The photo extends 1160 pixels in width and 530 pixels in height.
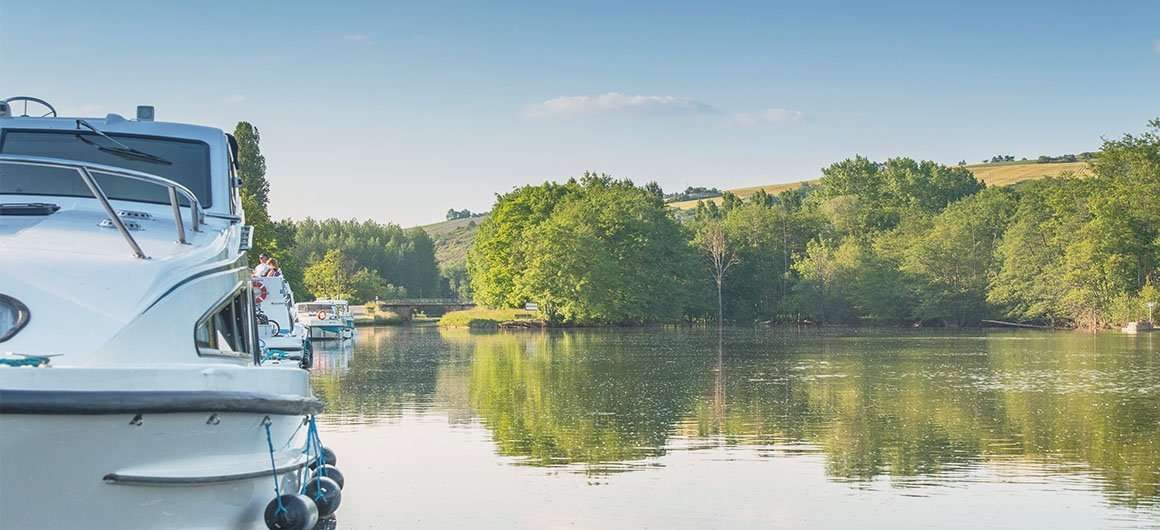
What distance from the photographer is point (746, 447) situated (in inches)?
762

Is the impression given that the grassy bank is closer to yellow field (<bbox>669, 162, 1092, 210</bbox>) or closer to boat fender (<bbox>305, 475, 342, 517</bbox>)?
yellow field (<bbox>669, 162, 1092, 210</bbox>)

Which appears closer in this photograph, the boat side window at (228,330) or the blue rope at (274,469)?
the blue rope at (274,469)

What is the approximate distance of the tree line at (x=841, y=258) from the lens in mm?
89625

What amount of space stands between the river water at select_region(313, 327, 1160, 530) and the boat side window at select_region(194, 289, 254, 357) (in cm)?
349

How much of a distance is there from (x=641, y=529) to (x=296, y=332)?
19.7 metres

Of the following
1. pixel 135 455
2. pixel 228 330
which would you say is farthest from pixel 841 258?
pixel 135 455

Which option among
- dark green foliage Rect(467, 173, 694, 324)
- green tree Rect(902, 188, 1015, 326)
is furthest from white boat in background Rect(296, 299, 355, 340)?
green tree Rect(902, 188, 1015, 326)

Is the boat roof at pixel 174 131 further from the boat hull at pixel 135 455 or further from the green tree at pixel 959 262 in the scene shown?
the green tree at pixel 959 262

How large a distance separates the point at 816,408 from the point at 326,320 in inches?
1520

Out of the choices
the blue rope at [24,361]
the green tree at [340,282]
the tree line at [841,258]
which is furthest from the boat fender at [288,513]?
the green tree at [340,282]

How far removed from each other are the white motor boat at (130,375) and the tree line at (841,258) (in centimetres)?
8292

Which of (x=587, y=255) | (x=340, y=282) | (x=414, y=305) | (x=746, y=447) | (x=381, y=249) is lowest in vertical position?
(x=746, y=447)

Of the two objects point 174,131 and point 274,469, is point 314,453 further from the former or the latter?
point 174,131

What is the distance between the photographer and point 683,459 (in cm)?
1802
